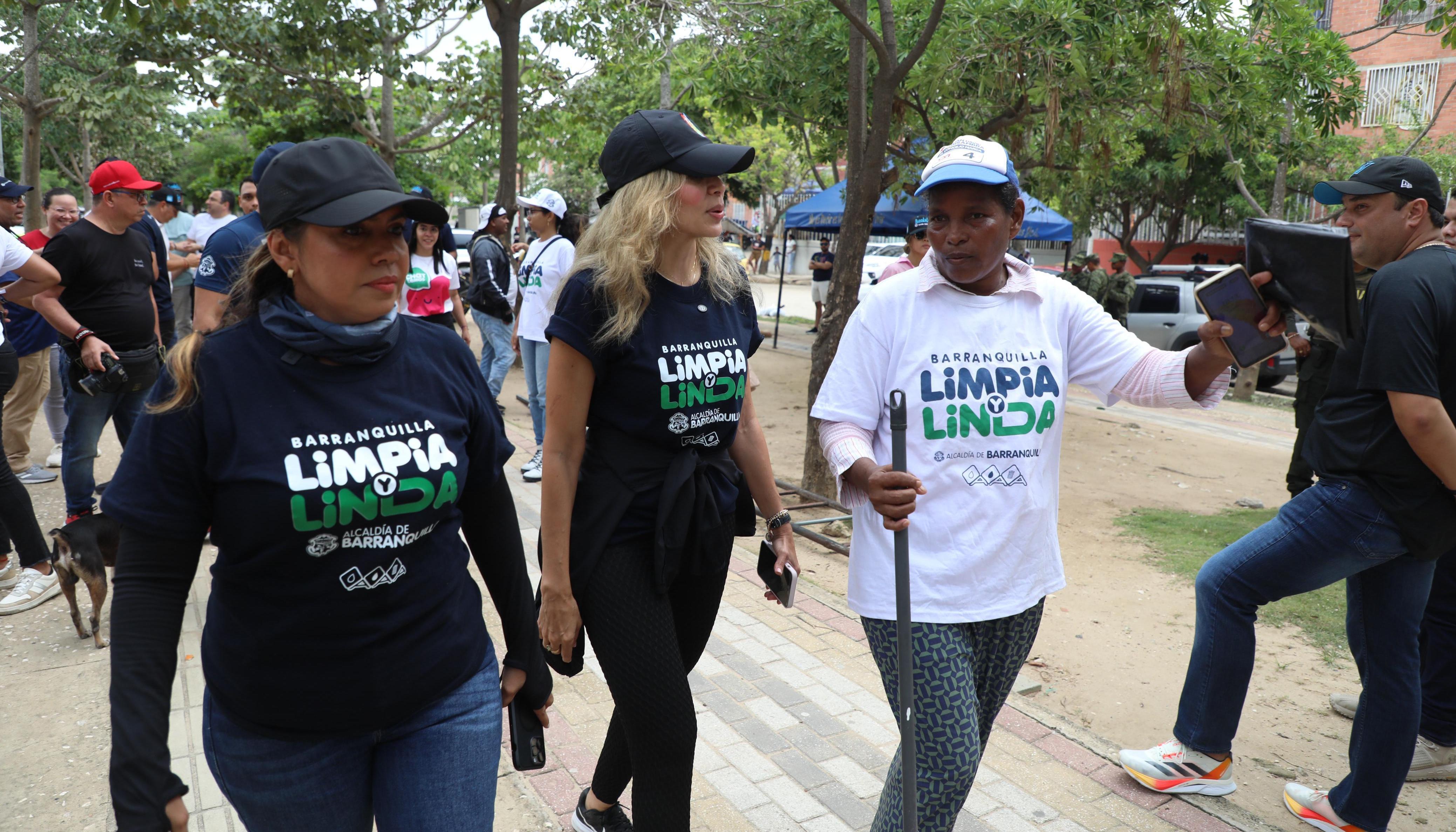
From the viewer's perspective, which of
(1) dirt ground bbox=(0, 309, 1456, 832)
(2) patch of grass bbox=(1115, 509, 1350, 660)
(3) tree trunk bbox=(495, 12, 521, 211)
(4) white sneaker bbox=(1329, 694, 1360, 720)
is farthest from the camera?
(3) tree trunk bbox=(495, 12, 521, 211)

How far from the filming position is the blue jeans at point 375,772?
187 centimetres

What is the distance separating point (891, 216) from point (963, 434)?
35.8 feet

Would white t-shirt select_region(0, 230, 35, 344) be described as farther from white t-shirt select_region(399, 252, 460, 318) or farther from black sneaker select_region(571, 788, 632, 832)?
black sneaker select_region(571, 788, 632, 832)

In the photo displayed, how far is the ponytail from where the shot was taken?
5.78ft

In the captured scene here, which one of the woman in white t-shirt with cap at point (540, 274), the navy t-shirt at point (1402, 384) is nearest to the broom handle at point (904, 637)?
the navy t-shirt at point (1402, 384)

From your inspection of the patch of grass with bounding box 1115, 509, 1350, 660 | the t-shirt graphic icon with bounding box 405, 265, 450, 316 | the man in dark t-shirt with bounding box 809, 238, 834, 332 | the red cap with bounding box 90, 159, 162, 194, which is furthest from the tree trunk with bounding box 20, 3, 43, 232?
the patch of grass with bounding box 1115, 509, 1350, 660

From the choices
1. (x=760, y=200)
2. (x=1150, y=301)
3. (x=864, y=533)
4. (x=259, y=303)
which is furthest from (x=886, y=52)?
(x=760, y=200)

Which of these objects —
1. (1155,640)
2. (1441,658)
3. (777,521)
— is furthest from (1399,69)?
(777,521)

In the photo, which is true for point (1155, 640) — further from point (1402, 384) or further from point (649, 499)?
point (649, 499)

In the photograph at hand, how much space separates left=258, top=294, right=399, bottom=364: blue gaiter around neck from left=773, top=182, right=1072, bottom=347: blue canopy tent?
10.0 meters

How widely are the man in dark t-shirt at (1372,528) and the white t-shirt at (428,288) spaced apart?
5.26m

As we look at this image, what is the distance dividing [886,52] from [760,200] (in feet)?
142

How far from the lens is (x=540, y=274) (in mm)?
7090

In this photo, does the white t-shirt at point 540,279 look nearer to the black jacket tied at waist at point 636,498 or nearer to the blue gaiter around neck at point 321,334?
the black jacket tied at waist at point 636,498
